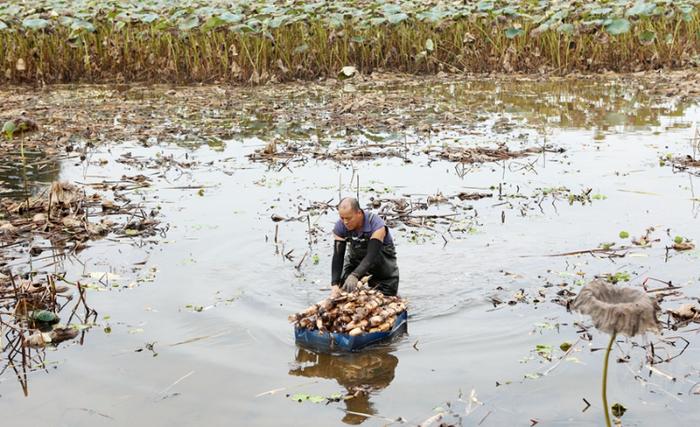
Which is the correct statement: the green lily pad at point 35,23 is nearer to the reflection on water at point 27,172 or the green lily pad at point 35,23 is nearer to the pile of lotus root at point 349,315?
the reflection on water at point 27,172

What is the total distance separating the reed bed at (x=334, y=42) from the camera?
1989 cm

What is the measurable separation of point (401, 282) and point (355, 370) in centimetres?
223

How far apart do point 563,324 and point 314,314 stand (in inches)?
70.8

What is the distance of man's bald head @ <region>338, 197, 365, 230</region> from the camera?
7.11 m

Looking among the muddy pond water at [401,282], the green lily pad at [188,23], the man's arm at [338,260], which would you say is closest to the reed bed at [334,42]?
the green lily pad at [188,23]

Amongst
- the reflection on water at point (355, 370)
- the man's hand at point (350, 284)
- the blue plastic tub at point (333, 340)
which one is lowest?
the reflection on water at point (355, 370)

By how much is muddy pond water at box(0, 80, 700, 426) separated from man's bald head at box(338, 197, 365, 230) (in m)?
0.85

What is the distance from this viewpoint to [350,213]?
7.12 meters

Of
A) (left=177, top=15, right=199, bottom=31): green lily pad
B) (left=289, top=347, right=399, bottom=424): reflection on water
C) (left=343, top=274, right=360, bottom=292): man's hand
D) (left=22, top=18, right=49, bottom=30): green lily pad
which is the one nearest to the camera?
(left=289, top=347, right=399, bottom=424): reflection on water

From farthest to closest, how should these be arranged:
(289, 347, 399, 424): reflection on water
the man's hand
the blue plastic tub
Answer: the man's hand, the blue plastic tub, (289, 347, 399, 424): reflection on water

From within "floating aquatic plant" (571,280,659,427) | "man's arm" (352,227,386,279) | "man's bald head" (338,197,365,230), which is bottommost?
"man's arm" (352,227,386,279)

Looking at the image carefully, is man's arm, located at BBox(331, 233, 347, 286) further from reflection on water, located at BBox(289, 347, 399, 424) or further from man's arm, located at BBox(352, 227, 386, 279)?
reflection on water, located at BBox(289, 347, 399, 424)

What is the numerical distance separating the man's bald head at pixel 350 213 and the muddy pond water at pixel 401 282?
2.80 ft

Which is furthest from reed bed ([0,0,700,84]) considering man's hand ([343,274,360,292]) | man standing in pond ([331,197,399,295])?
man's hand ([343,274,360,292])
